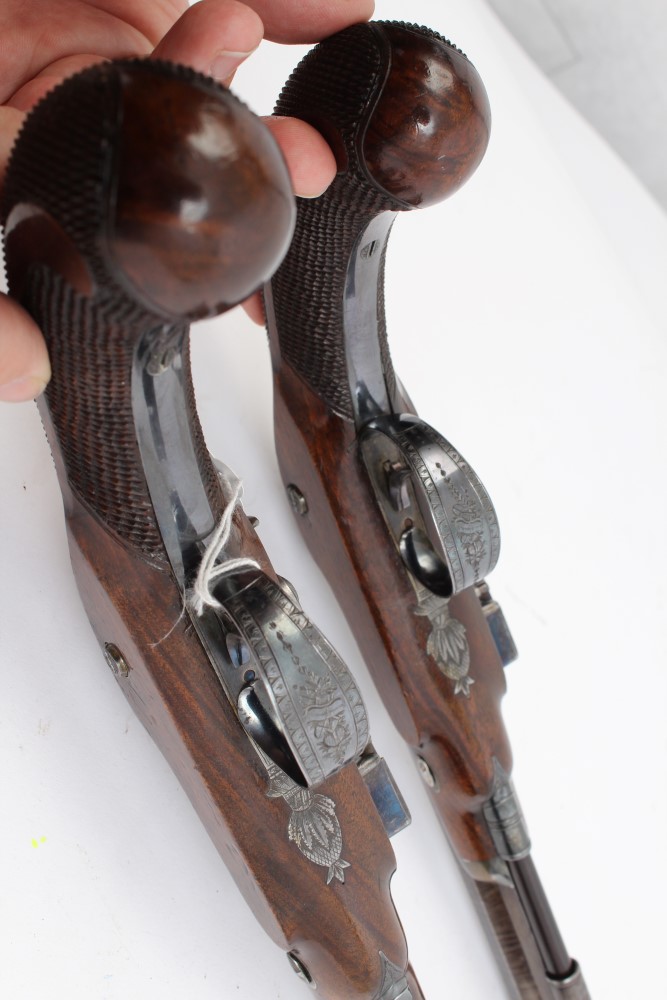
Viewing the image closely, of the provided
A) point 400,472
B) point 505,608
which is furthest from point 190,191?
point 505,608

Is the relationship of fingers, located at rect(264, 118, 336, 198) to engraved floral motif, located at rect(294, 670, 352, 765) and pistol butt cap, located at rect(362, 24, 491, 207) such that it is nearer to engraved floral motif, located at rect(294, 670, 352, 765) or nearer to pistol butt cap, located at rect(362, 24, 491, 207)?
pistol butt cap, located at rect(362, 24, 491, 207)

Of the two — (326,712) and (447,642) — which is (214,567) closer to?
(326,712)

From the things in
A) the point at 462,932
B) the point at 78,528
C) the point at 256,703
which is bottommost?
the point at 462,932

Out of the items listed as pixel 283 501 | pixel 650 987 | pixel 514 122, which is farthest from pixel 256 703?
pixel 514 122

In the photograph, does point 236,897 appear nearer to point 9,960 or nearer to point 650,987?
point 9,960

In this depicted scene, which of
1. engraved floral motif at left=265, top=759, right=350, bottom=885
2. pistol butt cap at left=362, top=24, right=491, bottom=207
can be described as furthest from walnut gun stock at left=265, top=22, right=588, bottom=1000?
engraved floral motif at left=265, top=759, right=350, bottom=885

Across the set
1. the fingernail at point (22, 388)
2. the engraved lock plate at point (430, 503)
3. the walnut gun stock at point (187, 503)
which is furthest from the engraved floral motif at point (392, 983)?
the fingernail at point (22, 388)
